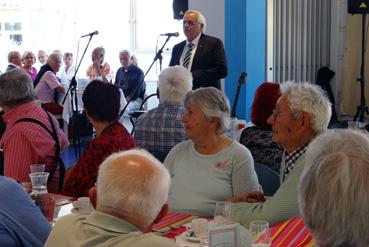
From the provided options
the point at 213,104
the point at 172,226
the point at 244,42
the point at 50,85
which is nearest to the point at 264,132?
the point at 213,104

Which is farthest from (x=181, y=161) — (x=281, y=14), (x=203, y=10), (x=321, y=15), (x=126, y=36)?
(x=126, y=36)

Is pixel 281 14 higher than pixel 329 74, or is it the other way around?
pixel 281 14

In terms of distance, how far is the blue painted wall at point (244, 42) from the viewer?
6.76m

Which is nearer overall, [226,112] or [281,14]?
[226,112]

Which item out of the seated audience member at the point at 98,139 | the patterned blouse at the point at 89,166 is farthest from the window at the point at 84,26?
the patterned blouse at the point at 89,166

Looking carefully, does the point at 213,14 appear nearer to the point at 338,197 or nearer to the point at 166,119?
the point at 166,119

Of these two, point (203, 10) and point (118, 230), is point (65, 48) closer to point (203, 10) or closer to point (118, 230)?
point (203, 10)

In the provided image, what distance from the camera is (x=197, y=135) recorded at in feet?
9.75

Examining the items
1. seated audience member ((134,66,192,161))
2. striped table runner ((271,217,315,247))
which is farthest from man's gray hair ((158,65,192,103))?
striped table runner ((271,217,315,247))

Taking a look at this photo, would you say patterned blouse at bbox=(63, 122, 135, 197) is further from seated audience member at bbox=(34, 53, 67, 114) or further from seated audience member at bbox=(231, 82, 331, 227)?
seated audience member at bbox=(34, 53, 67, 114)

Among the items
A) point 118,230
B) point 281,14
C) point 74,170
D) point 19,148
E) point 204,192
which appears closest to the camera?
point 118,230

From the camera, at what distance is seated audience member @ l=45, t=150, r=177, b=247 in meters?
1.55

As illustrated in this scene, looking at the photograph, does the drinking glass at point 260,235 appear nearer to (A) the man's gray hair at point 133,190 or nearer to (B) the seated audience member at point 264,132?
(A) the man's gray hair at point 133,190

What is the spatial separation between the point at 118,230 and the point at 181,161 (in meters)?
1.45
